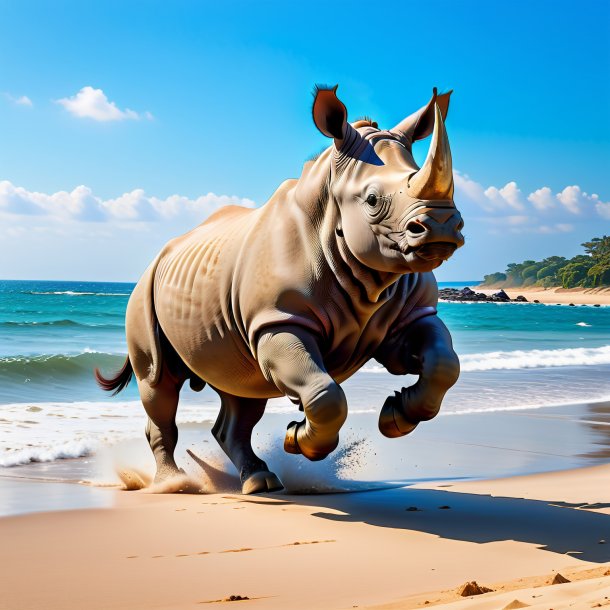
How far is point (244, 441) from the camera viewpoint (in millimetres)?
6812

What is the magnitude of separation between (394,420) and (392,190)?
128 cm

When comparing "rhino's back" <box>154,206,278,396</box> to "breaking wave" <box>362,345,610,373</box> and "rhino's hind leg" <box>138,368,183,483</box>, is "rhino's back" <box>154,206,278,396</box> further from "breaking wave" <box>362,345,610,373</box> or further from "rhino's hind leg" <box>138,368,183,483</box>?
"breaking wave" <box>362,345,610,373</box>

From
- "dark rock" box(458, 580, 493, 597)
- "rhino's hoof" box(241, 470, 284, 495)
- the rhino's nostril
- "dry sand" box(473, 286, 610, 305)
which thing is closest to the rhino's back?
"rhino's hoof" box(241, 470, 284, 495)

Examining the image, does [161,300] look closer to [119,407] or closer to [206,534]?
[206,534]

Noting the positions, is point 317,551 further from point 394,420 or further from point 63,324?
point 63,324

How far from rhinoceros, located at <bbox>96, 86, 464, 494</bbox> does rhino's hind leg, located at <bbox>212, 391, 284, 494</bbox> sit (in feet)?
0.35

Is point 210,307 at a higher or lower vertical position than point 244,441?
higher

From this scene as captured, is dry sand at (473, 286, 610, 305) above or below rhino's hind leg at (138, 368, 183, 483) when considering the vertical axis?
above

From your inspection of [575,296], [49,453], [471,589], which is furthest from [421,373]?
[575,296]

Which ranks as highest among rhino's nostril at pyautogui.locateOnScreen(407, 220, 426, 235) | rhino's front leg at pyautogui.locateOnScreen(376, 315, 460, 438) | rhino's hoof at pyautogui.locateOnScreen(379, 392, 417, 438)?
rhino's nostril at pyautogui.locateOnScreen(407, 220, 426, 235)

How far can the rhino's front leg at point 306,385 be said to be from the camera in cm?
490

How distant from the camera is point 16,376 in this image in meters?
15.6

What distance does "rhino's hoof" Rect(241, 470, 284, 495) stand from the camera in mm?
6410

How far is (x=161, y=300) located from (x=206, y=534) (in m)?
2.11
